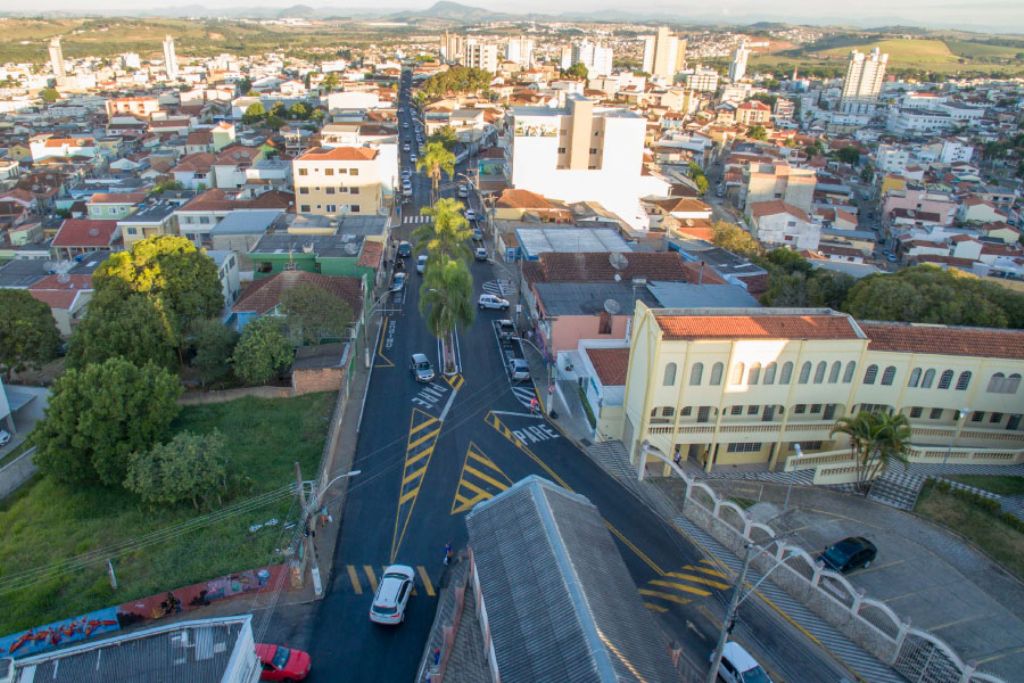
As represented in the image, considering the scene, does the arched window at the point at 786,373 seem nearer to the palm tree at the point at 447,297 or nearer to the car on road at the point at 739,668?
the car on road at the point at 739,668

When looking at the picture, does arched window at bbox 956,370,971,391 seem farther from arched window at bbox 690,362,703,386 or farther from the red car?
the red car

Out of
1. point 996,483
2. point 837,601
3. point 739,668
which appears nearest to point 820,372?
point 996,483

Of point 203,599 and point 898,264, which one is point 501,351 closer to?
point 203,599

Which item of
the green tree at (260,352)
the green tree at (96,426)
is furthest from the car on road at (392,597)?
the green tree at (260,352)

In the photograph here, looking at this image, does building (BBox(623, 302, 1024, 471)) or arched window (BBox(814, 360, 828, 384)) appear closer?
building (BBox(623, 302, 1024, 471))

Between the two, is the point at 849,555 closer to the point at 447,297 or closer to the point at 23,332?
the point at 447,297

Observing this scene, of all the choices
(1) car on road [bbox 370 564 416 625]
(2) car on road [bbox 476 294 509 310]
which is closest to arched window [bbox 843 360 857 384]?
(1) car on road [bbox 370 564 416 625]

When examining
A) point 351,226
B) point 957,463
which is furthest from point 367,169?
point 957,463
